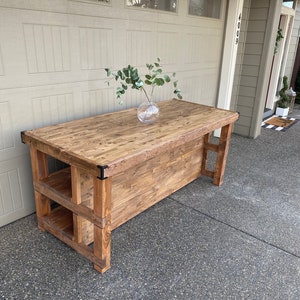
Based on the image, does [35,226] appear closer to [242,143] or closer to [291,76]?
[242,143]

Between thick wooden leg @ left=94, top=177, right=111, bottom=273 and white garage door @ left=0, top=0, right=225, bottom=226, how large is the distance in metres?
0.85

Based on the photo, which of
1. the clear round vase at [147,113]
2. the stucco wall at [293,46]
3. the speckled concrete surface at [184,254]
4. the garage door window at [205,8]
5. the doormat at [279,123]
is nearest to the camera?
the speckled concrete surface at [184,254]

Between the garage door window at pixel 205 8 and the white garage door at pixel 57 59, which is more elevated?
the garage door window at pixel 205 8

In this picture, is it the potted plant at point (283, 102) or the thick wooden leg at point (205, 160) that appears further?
the potted plant at point (283, 102)

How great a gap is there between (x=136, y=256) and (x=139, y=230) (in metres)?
0.29

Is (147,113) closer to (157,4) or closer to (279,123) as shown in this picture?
(157,4)

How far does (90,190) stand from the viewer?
Result: 1.98m

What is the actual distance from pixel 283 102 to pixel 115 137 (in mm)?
4932

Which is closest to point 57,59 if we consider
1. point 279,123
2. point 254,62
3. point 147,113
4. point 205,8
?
point 147,113

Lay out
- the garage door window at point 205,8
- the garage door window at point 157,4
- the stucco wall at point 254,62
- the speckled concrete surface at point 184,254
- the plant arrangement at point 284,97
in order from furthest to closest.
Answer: the plant arrangement at point 284,97
the stucco wall at point 254,62
the garage door window at point 205,8
the garage door window at point 157,4
the speckled concrete surface at point 184,254

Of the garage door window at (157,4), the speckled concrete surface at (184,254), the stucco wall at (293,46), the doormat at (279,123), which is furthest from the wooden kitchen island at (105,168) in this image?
the stucco wall at (293,46)

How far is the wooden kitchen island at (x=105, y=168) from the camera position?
168 cm

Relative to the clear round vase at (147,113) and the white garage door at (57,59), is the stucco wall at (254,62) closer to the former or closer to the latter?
the white garage door at (57,59)

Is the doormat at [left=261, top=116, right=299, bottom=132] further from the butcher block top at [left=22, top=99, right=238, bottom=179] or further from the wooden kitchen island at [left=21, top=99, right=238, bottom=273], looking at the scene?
the butcher block top at [left=22, top=99, right=238, bottom=179]
